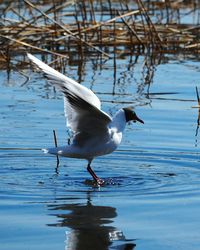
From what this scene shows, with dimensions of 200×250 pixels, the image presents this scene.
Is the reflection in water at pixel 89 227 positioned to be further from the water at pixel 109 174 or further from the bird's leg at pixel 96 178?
the bird's leg at pixel 96 178

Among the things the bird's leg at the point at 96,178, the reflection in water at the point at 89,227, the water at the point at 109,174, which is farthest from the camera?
the bird's leg at the point at 96,178

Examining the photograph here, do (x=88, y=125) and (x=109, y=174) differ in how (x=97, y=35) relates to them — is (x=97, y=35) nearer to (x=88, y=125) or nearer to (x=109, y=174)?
(x=109, y=174)

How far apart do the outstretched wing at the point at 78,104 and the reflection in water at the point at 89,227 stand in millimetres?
817

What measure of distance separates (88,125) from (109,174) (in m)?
0.61

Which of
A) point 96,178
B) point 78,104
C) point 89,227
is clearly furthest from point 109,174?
point 89,227

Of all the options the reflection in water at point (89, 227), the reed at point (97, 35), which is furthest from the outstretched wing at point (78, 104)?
the reed at point (97, 35)

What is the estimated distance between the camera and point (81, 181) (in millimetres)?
7602

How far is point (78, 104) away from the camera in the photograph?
23.2 feet

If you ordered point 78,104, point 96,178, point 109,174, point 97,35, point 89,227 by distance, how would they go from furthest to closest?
point 97,35, point 109,174, point 96,178, point 78,104, point 89,227

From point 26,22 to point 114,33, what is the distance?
5.91 ft

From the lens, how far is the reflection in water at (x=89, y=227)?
5480 millimetres

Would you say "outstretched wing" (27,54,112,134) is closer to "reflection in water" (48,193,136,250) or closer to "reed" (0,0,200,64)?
"reflection in water" (48,193,136,250)

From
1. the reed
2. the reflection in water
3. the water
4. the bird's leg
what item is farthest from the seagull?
the reed

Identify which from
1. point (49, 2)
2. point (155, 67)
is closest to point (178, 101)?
point (155, 67)
